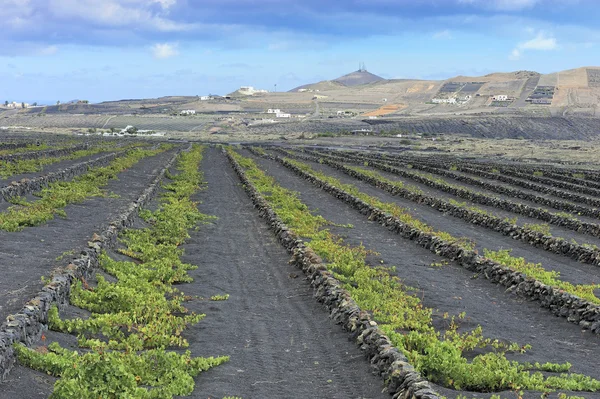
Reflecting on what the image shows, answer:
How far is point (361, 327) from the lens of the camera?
1528 cm

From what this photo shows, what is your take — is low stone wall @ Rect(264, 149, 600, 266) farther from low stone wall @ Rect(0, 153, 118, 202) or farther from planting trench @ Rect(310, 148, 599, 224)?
low stone wall @ Rect(0, 153, 118, 202)

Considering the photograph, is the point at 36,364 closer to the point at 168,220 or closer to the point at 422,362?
the point at 422,362

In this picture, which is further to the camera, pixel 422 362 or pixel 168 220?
pixel 168 220

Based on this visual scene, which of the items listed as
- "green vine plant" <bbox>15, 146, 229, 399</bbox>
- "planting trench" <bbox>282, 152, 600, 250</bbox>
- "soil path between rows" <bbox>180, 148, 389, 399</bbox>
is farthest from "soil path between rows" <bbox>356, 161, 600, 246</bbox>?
"green vine plant" <bbox>15, 146, 229, 399</bbox>

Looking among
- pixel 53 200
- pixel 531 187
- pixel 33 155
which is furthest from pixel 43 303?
pixel 33 155

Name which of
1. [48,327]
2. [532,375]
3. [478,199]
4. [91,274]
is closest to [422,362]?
[532,375]

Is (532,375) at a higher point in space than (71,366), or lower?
lower

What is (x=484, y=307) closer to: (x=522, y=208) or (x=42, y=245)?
(x=42, y=245)

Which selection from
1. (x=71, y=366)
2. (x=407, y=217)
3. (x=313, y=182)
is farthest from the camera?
(x=313, y=182)

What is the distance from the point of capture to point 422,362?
13.3 metres

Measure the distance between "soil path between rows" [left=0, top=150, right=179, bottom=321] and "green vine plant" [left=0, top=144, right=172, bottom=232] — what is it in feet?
1.15

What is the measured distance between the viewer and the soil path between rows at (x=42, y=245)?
16.1 metres

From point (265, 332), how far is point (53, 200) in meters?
18.8

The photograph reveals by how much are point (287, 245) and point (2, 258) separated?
9.89 meters
